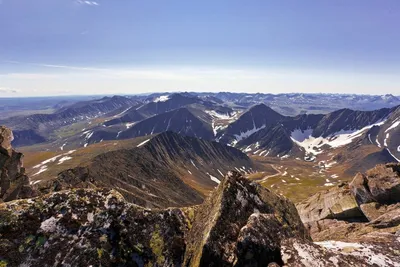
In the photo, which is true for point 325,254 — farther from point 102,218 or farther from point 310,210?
point 310,210

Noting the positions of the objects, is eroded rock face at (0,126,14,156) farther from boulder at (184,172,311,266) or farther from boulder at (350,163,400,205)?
boulder at (350,163,400,205)

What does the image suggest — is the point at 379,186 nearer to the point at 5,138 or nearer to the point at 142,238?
the point at 142,238

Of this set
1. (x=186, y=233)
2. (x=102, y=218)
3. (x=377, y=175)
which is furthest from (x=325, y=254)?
(x=377, y=175)

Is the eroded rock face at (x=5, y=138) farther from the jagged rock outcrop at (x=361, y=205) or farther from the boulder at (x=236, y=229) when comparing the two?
the jagged rock outcrop at (x=361, y=205)

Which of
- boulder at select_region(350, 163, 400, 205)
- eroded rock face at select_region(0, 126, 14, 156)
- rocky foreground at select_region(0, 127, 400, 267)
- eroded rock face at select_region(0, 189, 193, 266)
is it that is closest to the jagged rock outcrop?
boulder at select_region(350, 163, 400, 205)

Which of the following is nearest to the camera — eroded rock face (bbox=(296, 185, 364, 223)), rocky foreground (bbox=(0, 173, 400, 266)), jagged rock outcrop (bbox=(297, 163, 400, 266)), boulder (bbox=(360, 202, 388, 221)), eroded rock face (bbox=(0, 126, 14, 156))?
rocky foreground (bbox=(0, 173, 400, 266))

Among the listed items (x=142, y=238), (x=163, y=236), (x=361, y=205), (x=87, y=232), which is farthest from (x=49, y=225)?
(x=361, y=205)
